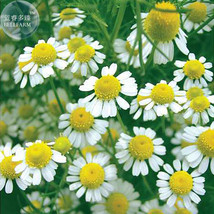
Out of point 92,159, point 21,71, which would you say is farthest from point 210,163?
point 21,71

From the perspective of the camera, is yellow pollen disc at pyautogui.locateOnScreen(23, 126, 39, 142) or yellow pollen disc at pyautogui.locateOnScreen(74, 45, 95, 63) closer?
yellow pollen disc at pyautogui.locateOnScreen(74, 45, 95, 63)

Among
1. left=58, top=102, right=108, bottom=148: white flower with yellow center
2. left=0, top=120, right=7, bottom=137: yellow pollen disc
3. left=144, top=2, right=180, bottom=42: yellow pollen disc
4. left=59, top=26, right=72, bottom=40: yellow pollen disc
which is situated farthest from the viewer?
left=0, top=120, right=7, bottom=137: yellow pollen disc

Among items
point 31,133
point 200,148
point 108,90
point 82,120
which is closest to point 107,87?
point 108,90

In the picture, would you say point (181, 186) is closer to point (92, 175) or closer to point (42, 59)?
point (92, 175)

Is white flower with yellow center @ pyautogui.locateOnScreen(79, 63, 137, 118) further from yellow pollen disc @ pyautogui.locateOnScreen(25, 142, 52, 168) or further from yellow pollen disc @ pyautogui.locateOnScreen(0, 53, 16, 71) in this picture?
yellow pollen disc @ pyautogui.locateOnScreen(0, 53, 16, 71)

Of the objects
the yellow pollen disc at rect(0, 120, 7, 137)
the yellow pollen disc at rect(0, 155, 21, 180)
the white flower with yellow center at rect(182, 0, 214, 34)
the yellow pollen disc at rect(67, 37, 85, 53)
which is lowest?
the yellow pollen disc at rect(0, 120, 7, 137)

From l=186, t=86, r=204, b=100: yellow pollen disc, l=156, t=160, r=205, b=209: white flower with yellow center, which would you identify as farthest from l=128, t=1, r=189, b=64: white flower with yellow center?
l=156, t=160, r=205, b=209: white flower with yellow center

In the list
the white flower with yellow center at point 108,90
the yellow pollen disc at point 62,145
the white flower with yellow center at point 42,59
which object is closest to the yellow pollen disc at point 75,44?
the white flower with yellow center at point 42,59
